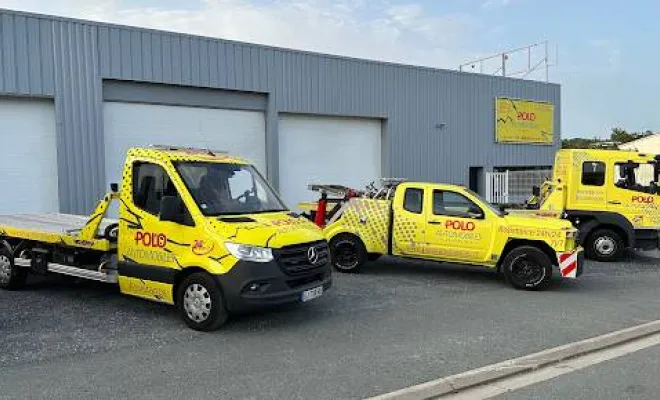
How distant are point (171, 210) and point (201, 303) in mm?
1183

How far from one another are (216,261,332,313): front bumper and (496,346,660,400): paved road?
296 centimetres

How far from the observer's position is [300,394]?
5316mm

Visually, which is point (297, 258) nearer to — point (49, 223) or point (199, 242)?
point (199, 242)

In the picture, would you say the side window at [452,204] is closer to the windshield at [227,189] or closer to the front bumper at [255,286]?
the windshield at [227,189]

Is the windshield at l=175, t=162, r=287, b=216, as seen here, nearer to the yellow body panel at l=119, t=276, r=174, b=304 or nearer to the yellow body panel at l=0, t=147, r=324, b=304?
the yellow body panel at l=0, t=147, r=324, b=304

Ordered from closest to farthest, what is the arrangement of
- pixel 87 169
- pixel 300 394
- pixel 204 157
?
1. pixel 300 394
2. pixel 204 157
3. pixel 87 169

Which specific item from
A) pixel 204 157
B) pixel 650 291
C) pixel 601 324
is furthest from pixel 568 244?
pixel 204 157

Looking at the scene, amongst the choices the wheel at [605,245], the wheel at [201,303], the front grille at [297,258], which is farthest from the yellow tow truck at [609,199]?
the wheel at [201,303]

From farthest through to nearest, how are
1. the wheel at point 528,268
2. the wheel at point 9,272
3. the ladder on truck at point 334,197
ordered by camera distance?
the ladder on truck at point 334,197
the wheel at point 528,268
the wheel at point 9,272

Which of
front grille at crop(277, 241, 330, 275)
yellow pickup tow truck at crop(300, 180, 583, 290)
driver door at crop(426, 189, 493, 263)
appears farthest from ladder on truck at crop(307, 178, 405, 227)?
front grille at crop(277, 241, 330, 275)

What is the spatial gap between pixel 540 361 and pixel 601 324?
7.39 ft

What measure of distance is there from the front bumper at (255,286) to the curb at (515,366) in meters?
2.37

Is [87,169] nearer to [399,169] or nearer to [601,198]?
[399,169]

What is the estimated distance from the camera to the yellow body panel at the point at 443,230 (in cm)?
1057
